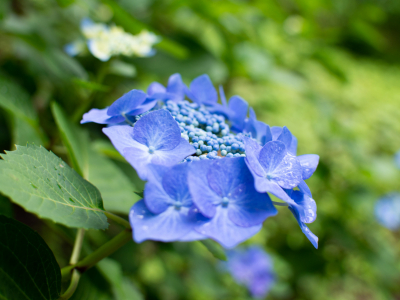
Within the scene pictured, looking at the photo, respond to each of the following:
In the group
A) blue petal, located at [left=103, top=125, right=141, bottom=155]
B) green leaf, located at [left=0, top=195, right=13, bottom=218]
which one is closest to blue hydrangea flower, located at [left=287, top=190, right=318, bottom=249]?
blue petal, located at [left=103, top=125, right=141, bottom=155]

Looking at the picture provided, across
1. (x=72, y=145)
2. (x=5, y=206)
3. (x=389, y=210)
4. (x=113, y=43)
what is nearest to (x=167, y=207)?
(x=72, y=145)

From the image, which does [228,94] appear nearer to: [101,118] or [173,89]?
[173,89]

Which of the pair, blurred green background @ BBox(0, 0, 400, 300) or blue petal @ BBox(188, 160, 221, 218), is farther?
blurred green background @ BBox(0, 0, 400, 300)

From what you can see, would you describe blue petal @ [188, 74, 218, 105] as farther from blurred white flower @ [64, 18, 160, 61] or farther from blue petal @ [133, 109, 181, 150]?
blurred white flower @ [64, 18, 160, 61]

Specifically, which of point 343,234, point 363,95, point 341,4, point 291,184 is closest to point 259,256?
point 343,234

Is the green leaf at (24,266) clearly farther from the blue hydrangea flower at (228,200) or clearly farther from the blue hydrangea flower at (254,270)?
the blue hydrangea flower at (254,270)

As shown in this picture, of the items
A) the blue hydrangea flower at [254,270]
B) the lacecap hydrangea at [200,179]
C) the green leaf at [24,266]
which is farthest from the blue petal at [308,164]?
the blue hydrangea flower at [254,270]

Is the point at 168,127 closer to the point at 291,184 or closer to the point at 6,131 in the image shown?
the point at 291,184
